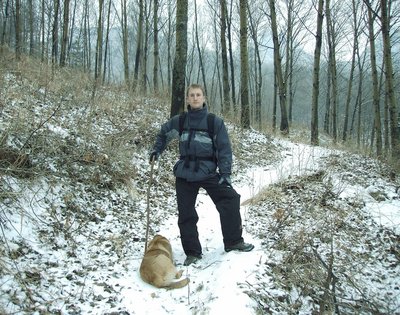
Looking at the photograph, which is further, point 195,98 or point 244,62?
point 244,62

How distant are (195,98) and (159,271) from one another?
74.4 inches

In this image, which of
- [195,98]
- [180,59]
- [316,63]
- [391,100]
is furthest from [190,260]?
[316,63]

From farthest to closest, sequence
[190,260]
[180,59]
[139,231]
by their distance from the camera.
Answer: [180,59], [139,231], [190,260]

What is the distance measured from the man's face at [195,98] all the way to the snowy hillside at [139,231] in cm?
171

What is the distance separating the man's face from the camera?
11.9 feet

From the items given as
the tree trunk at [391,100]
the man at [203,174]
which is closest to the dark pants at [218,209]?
the man at [203,174]

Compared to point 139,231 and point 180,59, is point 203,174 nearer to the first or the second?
point 139,231

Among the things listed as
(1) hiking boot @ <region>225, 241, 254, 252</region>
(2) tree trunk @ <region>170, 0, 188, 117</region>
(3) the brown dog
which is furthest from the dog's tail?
(2) tree trunk @ <region>170, 0, 188, 117</region>

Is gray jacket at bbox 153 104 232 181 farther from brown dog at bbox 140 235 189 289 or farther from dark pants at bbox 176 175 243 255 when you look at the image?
brown dog at bbox 140 235 189 289

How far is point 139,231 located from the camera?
167 inches

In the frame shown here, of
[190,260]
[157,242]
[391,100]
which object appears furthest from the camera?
[391,100]

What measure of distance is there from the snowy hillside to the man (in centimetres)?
23

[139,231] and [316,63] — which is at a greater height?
[316,63]

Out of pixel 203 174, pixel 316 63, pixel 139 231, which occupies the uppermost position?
pixel 316 63
